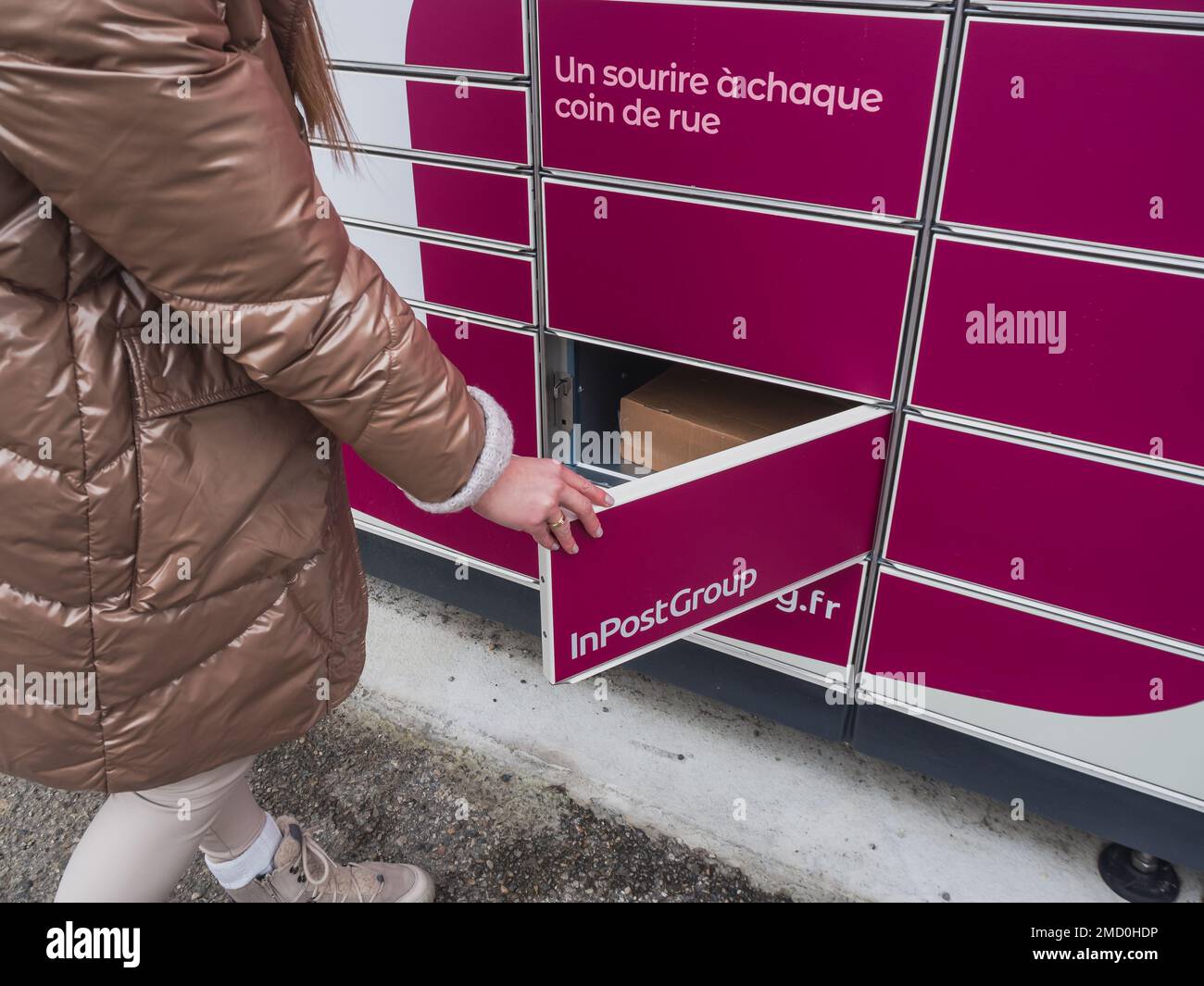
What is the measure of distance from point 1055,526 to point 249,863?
63.5 inches

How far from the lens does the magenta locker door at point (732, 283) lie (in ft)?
A: 6.26

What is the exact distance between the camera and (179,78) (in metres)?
0.94

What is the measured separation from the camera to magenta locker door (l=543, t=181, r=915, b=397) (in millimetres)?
1909

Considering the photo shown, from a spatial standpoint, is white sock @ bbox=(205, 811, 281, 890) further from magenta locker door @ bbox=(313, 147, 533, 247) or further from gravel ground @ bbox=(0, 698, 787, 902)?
magenta locker door @ bbox=(313, 147, 533, 247)

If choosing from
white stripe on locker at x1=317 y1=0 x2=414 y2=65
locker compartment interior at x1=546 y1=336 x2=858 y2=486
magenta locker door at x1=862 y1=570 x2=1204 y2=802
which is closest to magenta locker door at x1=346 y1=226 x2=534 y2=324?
locker compartment interior at x1=546 y1=336 x2=858 y2=486

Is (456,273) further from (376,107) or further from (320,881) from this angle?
(320,881)

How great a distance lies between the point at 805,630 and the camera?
2312mm

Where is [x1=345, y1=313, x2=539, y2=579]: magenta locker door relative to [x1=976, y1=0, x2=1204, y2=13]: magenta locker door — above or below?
below

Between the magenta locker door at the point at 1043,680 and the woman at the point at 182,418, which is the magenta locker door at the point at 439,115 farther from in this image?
the magenta locker door at the point at 1043,680

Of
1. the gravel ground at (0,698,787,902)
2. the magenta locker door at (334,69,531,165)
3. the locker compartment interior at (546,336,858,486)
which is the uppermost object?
the magenta locker door at (334,69,531,165)

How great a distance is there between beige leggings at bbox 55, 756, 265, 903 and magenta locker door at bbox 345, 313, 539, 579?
112cm

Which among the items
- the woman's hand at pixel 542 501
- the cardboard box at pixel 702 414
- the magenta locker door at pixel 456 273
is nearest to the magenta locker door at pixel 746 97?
the magenta locker door at pixel 456 273

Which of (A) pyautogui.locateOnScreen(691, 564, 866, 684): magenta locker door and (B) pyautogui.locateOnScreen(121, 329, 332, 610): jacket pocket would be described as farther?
(A) pyautogui.locateOnScreen(691, 564, 866, 684): magenta locker door

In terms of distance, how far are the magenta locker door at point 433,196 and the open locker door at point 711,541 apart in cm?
86
